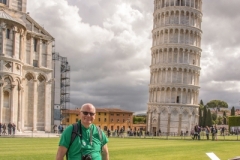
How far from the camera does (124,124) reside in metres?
123

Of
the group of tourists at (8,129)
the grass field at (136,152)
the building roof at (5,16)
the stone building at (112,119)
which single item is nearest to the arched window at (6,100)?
the group of tourists at (8,129)

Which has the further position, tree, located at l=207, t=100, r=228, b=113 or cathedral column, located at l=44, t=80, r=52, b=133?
tree, located at l=207, t=100, r=228, b=113

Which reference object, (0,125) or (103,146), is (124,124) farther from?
(103,146)

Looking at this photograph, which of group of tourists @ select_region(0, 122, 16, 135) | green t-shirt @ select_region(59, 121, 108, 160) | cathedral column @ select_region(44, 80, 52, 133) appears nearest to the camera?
green t-shirt @ select_region(59, 121, 108, 160)

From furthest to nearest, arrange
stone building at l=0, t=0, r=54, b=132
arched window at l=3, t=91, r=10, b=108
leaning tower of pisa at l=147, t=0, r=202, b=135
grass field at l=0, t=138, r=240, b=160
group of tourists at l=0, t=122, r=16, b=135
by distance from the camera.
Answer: leaning tower of pisa at l=147, t=0, r=202, b=135 < stone building at l=0, t=0, r=54, b=132 < arched window at l=3, t=91, r=10, b=108 < group of tourists at l=0, t=122, r=16, b=135 < grass field at l=0, t=138, r=240, b=160

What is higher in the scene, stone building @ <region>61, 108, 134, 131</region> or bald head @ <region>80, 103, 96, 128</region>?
bald head @ <region>80, 103, 96, 128</region>

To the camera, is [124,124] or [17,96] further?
[124,124]

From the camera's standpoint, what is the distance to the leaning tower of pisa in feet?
256

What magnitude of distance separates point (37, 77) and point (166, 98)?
34.5 metres

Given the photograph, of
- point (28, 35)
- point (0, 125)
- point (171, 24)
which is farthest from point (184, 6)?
point (0, 125)

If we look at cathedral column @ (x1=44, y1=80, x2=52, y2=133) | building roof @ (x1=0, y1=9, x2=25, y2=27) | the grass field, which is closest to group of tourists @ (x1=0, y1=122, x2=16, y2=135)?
cathedral column @ (x1=44, y1=80, x2=52, y2=133)

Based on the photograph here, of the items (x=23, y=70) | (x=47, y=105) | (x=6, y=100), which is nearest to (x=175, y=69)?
(x=47, y=105)

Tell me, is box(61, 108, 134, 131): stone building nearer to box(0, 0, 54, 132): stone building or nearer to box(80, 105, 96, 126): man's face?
box(0, 0, 54, 132): stone building

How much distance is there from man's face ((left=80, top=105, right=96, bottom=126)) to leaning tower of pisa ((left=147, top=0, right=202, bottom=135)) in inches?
2848
